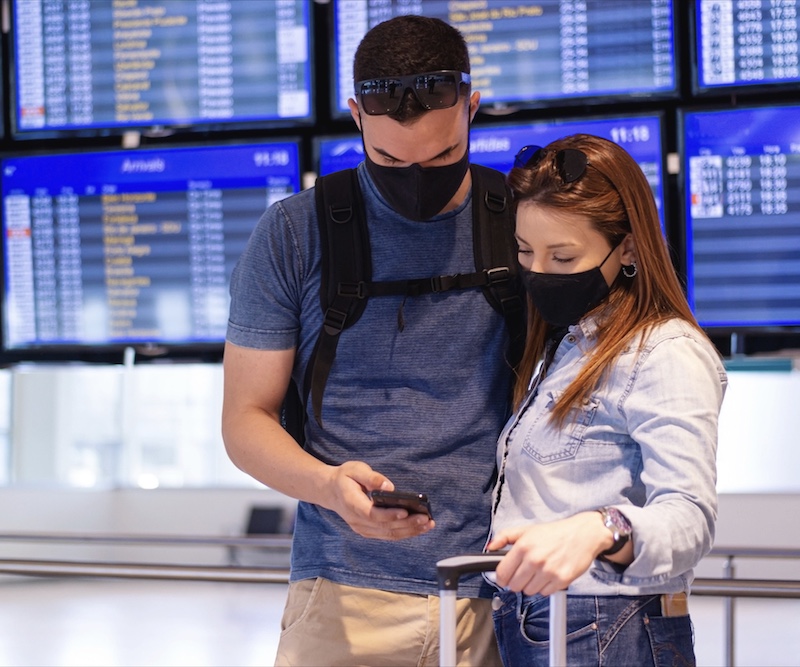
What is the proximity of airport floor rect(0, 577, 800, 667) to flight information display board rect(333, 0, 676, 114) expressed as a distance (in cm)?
248

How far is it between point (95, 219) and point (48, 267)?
0.23 meters

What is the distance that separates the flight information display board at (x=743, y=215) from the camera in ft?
9.55

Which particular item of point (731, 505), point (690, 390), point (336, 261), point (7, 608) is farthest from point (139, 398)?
point (690, 390)

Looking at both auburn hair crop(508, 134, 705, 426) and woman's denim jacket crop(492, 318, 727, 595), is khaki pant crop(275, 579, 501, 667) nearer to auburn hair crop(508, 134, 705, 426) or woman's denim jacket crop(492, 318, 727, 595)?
woman's denim jacket crop(492, 318, 727, 595)

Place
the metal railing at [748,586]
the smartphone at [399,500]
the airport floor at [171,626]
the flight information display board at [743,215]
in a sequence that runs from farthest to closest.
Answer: the airport floor at [171,626], the flight information display board at [743,215], the metal railing at [748,586], the smartphone at [399,500]

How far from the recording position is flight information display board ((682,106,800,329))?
2.91 meters

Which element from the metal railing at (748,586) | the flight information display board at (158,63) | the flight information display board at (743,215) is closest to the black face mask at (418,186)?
the metal railing at (748,586)

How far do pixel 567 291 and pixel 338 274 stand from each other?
43 centimetres

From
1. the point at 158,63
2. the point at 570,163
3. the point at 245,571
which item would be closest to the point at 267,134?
the point at 158,63

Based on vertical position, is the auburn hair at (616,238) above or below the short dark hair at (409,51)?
below

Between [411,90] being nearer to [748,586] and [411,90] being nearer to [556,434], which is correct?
[556,434]

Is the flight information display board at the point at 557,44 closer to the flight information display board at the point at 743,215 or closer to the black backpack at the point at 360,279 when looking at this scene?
the flight information display board at the point at 743,215

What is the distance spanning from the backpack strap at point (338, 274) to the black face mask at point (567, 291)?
13.0 inches

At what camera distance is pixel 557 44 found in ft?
10.0
